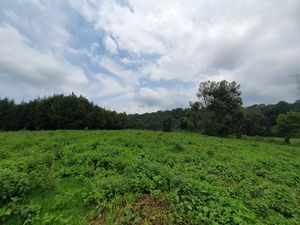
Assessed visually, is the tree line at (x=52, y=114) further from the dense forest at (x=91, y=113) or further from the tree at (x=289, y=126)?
the tree at (x=289, y=126)

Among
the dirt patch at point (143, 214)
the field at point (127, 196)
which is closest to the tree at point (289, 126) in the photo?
the field at point (127, 196)

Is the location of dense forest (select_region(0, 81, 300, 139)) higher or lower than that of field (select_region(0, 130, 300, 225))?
higher

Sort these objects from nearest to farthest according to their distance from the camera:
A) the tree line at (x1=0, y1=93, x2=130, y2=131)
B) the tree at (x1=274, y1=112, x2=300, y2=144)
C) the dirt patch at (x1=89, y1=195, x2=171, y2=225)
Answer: the dirt patch at (x1=89, y1=195, x2=171, y2=225)
the tree at (x1=274, y1=112, x2=300, y2=144)
the tree line at (x1=0, y1=93, x2=130, y2=131)

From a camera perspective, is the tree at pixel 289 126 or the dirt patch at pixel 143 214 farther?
the tree at pixel 289 126

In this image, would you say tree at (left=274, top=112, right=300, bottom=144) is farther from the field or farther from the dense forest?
the field

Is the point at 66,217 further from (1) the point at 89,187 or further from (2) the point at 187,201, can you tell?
(2) the point at 187,201

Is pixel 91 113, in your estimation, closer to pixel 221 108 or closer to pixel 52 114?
pixel 52 114

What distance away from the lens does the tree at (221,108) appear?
34.1m

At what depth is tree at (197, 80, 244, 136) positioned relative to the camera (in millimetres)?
34125

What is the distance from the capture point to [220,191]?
503 cm

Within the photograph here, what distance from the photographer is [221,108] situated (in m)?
37.3

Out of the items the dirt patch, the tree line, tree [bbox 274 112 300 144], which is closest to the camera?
the dirt patch

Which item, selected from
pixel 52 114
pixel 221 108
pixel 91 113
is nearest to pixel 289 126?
pixel 221 108

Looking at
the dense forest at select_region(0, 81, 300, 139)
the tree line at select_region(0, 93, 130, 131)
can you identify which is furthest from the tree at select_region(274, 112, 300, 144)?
the tree line at select_region(0, 93, 130, 131)
